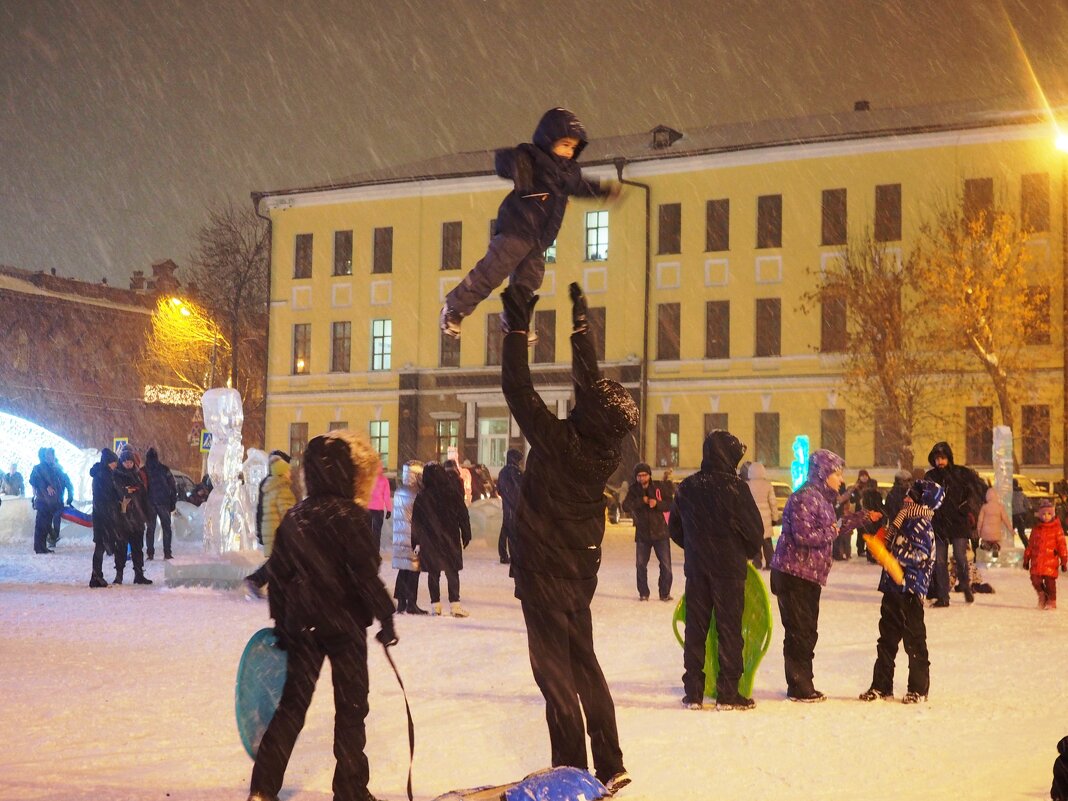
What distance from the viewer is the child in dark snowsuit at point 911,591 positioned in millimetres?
9867

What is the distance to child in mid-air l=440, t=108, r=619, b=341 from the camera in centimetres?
557

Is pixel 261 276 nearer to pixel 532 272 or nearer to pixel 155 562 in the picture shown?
pixel 155 562

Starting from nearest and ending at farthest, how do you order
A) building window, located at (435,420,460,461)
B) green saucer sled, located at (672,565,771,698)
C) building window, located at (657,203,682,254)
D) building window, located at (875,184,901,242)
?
green saucer sled, located at (672,565,771,698), building window, located at (875,184,901,242), building window, located at (657,203,682,254), building window, located at (435,420,460,461)

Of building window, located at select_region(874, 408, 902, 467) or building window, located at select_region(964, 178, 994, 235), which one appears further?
building window, located at select_region(874, 408, 902, 467)

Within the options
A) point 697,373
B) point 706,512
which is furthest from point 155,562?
point 697,373

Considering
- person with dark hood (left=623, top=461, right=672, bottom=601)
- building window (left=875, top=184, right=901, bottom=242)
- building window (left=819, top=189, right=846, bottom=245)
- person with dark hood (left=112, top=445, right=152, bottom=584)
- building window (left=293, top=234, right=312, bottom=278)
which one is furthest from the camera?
building window (left=293, top=234, right=312, bottom=278)

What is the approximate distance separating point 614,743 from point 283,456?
1096cm

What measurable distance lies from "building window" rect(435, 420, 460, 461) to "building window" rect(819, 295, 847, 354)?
13877 millimetres

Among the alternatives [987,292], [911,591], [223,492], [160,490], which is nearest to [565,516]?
[911,591]

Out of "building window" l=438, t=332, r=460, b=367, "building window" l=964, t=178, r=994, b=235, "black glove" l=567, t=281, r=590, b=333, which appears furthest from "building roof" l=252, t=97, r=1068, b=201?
"black glove" l=567, t=281, r=590, b=333

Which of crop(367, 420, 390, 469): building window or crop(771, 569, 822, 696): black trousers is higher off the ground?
crop(367, 420, 390, 469): building window

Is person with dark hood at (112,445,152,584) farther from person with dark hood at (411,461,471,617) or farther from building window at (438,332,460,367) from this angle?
building window at (438,332,460,367)

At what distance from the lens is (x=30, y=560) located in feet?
78.8

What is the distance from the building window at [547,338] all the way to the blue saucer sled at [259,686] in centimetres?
4258
